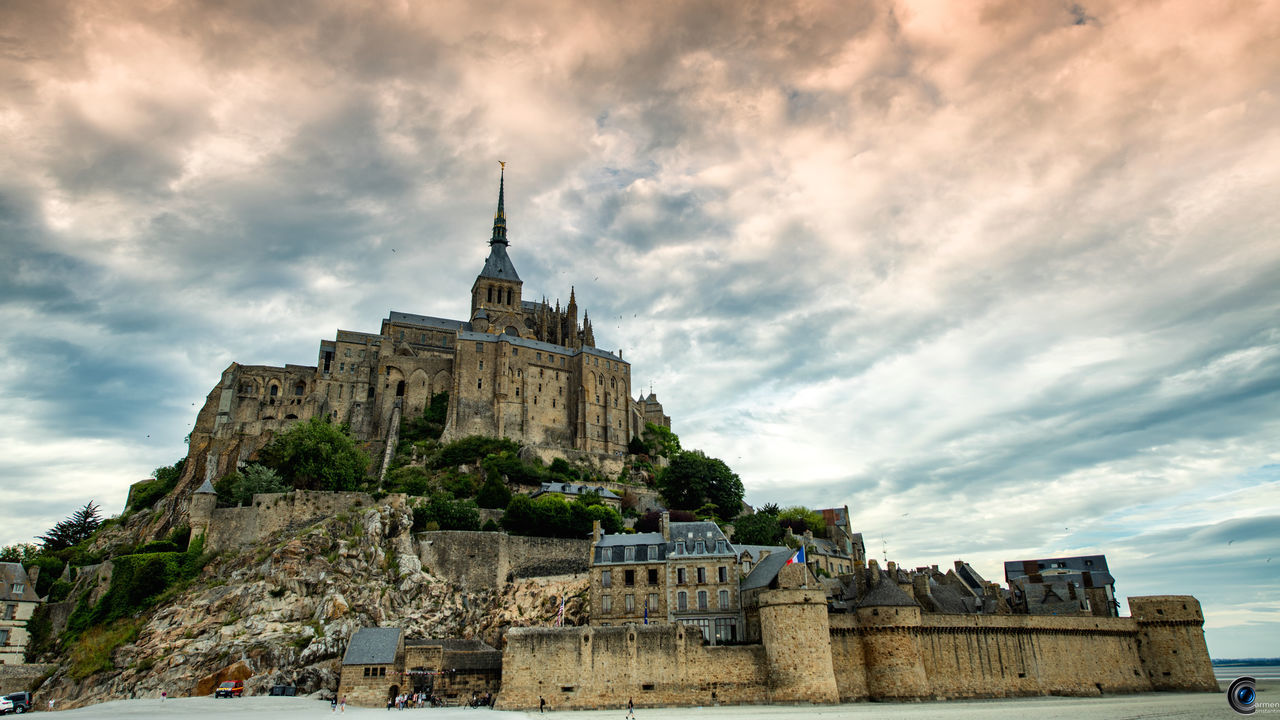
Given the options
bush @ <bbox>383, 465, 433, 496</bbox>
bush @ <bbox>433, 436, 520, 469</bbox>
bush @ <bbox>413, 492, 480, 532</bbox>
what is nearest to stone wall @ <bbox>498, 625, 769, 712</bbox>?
bush @ <bbox>413, 492, 480, 532</bbox>

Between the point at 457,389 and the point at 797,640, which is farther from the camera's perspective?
the point at 457,389

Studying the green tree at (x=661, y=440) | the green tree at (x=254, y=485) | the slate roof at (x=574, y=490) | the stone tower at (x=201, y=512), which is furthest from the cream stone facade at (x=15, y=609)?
the green tree at (x=661, y=440)

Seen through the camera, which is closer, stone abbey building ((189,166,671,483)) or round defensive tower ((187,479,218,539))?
round defensive tower ((187,479,218,539))

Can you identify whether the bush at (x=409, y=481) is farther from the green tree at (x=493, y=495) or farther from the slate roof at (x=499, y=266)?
the slate roof at (x=499, y=266)

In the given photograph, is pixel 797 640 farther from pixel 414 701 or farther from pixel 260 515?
pixel 260 515

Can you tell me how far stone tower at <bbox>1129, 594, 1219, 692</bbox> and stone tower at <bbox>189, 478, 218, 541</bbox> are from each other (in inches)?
2118

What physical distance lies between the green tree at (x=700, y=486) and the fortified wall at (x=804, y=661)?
27.2m

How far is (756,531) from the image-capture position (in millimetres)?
55906

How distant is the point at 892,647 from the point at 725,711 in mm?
9498

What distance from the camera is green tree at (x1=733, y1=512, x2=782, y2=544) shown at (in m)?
55.4

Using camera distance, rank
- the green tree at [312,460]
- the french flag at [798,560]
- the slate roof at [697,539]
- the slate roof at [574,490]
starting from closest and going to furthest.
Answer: the french flag at [798,560] → the slate roof at [697,539] → the green tree at [312,460] → the slate roof at [574,490]

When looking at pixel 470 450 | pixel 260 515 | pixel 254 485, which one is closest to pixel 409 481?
pixel 470 450

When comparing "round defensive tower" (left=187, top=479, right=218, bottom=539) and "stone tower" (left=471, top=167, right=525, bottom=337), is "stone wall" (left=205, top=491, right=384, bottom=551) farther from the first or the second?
"stone tower" (left=471, top=167, right=525, bottom=337)

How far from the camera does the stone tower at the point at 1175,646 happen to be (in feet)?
150
